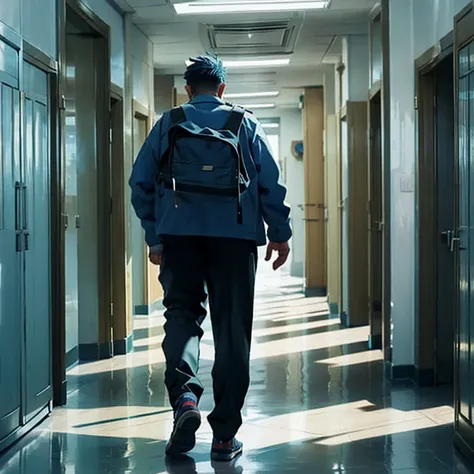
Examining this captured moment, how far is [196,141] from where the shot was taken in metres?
3.20

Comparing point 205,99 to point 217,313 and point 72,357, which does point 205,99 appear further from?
point 72,357

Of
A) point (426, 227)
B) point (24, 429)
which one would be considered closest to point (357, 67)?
point (426, 227)

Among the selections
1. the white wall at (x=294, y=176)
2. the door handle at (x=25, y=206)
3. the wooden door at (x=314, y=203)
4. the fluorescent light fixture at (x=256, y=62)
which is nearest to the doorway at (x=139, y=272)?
the fluorescent light fixture at (x=256, y=62)

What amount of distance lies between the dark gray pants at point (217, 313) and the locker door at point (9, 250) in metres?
0.73

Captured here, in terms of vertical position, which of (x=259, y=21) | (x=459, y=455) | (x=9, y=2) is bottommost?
(x=459, y=455)

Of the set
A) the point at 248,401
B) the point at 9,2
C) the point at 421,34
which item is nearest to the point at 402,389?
the point at 248,401

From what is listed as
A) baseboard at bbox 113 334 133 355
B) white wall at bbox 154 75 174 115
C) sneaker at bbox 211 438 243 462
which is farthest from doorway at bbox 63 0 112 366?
white wall at bbox 154 75 174 115

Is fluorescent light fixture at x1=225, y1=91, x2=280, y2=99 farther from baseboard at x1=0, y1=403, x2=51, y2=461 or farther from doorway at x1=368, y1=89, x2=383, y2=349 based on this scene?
baseboard at x1=0, y1=403, x2=51, y2=461

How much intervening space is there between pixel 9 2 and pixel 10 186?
2.69 ft

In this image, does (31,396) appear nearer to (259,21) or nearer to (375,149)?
(375,149)

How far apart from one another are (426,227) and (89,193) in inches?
98.0

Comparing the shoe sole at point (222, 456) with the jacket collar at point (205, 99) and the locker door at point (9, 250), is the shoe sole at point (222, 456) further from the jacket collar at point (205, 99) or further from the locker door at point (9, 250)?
the jacket collar at point (205, 99)

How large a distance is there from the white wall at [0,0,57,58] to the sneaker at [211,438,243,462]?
6.58 ft

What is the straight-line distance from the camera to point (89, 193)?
6.00m
